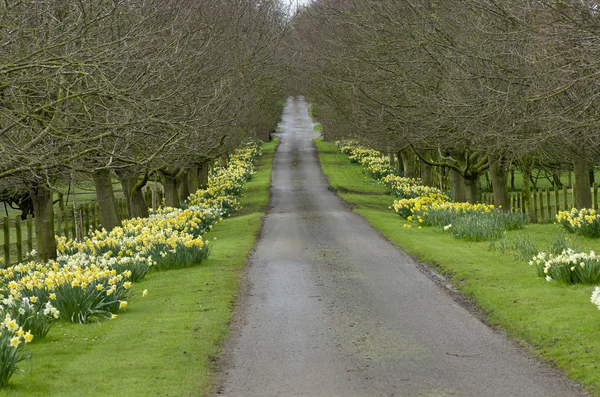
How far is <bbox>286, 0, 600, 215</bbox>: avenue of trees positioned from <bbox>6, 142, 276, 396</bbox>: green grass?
5.54m

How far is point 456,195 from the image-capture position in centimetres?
2862

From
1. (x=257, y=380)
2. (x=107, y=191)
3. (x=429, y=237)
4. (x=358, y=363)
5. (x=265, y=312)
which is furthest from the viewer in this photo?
(x=107, y=191)

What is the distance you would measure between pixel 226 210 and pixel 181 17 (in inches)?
492

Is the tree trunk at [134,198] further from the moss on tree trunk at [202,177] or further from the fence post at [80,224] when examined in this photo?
the moss on tree trunk at [202,177]

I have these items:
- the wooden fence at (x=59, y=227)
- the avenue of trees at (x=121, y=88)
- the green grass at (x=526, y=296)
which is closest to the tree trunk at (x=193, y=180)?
the avenue of trees at (x=121, y=88)

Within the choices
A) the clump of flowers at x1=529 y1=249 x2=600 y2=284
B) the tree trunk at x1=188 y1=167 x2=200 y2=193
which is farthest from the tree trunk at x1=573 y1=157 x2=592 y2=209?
the tree trunk at x1=188 y1=167 x2=200 y2=193

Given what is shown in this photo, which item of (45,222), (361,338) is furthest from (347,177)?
(361,338)

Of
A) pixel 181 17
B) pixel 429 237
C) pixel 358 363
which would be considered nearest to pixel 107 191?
pixel 181 17

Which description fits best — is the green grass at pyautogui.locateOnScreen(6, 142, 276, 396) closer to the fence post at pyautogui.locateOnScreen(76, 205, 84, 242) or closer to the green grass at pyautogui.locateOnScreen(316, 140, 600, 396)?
the green grass at pyautogui.locateOnScreen(316, 140, 600, 396)

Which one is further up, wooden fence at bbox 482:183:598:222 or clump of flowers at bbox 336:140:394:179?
clump of flowers at bbox 336:140:394:179

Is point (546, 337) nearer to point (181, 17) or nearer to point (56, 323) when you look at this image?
point (56, 323)

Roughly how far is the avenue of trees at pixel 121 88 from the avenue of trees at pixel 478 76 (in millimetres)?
3509

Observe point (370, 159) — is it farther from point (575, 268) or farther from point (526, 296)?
point (526, 296)

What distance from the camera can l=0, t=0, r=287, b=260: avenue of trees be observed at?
9266mm
